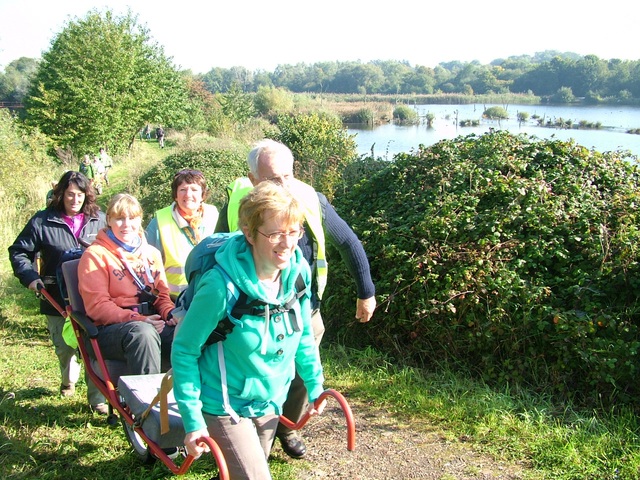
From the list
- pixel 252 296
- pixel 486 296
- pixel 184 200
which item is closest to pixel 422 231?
pixel 486 296

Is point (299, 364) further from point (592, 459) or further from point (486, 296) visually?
point (486, 296)

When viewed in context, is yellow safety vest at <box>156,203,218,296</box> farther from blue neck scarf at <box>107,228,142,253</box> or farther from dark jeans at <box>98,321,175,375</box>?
dark jeans at <box>98,321,175,375</box>

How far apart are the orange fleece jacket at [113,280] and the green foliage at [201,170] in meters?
7.13

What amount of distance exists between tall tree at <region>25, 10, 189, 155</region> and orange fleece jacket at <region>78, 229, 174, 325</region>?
98.3 ft

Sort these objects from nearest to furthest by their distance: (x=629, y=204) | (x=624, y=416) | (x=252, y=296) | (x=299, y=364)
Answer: (x=252, y=296)
(x=299, y=364)
(x=624, y=416)
(x=629, y=204)

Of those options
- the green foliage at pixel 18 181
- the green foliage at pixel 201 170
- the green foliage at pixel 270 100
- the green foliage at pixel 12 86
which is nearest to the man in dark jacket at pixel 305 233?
the green foliage at pixel 201 170

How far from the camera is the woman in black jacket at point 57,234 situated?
5.28 m

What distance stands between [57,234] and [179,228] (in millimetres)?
1392

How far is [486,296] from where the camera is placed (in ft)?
16.6

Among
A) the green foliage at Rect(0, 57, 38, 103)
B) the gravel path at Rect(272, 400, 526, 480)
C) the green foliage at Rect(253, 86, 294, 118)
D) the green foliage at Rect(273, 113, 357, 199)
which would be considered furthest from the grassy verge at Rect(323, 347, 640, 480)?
the green foliage at Rect(0, 57, 38, 103)

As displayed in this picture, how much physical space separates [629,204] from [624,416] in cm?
201

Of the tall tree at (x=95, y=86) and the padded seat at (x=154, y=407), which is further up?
the tall tree at (x=95, y=86)

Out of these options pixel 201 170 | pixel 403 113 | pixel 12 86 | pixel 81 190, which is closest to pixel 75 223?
pixel 81 190

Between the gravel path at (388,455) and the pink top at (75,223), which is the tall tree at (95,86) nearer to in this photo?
the pink top at (75,223)
